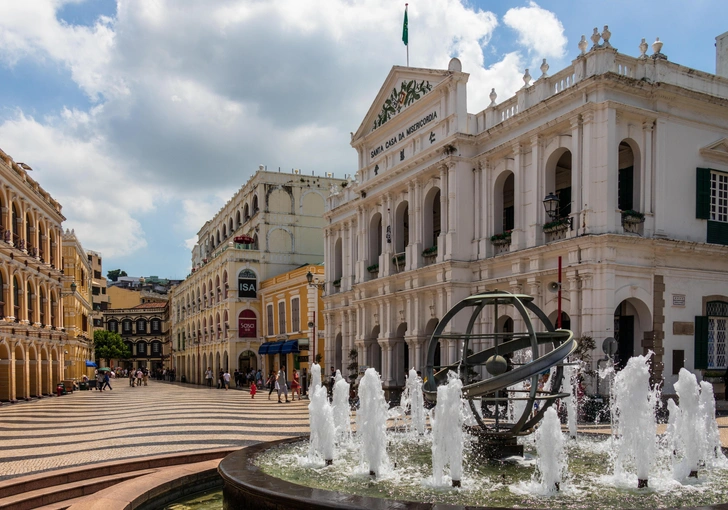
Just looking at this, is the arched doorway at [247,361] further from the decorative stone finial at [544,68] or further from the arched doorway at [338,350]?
the decorative stone finial at [544,68]

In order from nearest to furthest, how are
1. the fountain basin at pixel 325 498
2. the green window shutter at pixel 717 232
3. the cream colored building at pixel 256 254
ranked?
1. the fountain basin at pixel 325 498
2. the green window shutter at pixel 717 232
3. the cream colored building at pixel 256 254

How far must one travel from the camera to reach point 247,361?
49531 mm

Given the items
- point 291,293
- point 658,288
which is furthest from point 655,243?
point 291,293

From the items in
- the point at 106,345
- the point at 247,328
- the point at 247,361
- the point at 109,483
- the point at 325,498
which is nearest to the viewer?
the point at 325,498

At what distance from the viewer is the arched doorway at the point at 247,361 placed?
48.9 metres

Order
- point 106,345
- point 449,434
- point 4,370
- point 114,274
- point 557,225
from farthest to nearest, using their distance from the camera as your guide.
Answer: point 114,274 → point 106,345 → point 4,370 → point 557,225 → point 449,434

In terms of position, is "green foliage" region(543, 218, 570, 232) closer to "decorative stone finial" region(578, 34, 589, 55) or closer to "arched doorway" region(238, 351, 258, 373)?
"decorative stone finial" region(578, 34, 589, 55)

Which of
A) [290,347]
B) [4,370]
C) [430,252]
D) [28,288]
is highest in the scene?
[430,252]

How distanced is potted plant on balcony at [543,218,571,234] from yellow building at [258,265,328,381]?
19172mm

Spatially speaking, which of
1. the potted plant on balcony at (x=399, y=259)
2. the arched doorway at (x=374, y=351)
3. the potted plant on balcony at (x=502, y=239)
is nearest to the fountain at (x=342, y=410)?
the potted plant on balcony at (x=502, y=239)

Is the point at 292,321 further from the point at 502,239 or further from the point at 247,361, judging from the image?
the point at 502,239

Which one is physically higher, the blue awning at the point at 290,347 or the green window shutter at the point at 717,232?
the green window shutter at the point at 717,232

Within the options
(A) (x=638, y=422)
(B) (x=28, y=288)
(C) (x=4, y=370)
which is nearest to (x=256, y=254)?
(B) (x=28, y=288)

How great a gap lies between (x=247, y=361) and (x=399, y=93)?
2770 centimetres
